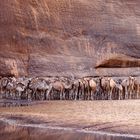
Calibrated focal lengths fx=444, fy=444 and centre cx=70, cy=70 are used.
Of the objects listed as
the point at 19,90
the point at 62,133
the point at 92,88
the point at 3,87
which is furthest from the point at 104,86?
the point at 62,133

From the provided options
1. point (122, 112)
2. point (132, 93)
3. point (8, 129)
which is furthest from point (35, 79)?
point (8, 129)

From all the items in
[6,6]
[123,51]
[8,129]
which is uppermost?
[6,6]

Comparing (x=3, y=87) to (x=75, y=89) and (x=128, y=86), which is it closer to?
(x=75, y=89)

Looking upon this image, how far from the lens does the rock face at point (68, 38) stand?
12953 millimetres

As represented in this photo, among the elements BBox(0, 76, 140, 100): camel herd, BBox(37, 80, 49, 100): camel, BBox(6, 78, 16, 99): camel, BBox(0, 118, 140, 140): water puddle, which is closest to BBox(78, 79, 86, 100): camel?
BBox(0, 76, 140, 100): camel herd

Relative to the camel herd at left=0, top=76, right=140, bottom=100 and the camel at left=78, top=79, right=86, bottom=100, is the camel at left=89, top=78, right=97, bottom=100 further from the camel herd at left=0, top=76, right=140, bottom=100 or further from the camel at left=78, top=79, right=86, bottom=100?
the camel at left=78, top=79, right=86, bottom=100

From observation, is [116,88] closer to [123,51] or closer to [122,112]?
[123,51]

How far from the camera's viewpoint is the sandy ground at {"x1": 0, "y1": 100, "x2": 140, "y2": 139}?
720 centimetres

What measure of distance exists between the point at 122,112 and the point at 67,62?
13.9ft

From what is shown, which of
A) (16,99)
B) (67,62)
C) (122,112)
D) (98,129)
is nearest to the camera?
(98,129)

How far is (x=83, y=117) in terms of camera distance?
8375 mm

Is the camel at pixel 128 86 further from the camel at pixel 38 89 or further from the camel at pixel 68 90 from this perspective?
the camel at pixel 38 89

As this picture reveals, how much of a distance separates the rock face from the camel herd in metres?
0.47

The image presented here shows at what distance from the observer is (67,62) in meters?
13.0
